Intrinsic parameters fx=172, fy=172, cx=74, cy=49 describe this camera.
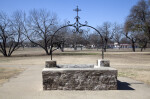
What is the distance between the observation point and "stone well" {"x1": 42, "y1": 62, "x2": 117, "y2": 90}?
6.53 meters

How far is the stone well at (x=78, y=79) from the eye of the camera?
6527 millimetres

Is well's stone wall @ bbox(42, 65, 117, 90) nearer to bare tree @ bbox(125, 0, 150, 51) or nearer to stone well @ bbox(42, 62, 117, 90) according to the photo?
stone well @ bbox(42, 62, 117, 90)

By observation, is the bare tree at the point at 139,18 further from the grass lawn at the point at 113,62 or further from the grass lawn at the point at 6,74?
the grass lawn at the point at 6,74

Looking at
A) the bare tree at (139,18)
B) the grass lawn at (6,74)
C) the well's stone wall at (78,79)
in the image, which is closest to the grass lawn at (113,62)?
the grass lawn at (6,74)

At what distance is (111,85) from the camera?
664 centimetres

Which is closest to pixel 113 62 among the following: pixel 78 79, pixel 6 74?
pixel 6 74

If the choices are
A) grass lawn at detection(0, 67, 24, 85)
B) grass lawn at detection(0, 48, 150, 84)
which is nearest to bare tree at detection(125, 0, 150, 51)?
grass lawn at detection(0, 48, 150, 84)

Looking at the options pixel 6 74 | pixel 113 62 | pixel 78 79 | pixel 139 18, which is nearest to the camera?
pixel 78 79

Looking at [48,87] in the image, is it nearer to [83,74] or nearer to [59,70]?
[59,70]

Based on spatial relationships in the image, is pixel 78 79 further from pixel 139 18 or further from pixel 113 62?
pixel 139 18

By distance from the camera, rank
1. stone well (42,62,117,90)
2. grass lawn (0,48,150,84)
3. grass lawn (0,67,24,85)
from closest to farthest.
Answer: stone well (42,62,117,90) < grass lawn (0,67,24,85) < grass lawn (0,48,150,84)

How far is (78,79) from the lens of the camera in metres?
6.56

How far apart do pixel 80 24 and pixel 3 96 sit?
189 inches

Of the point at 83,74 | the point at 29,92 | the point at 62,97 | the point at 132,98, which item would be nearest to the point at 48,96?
the point at 62,97
